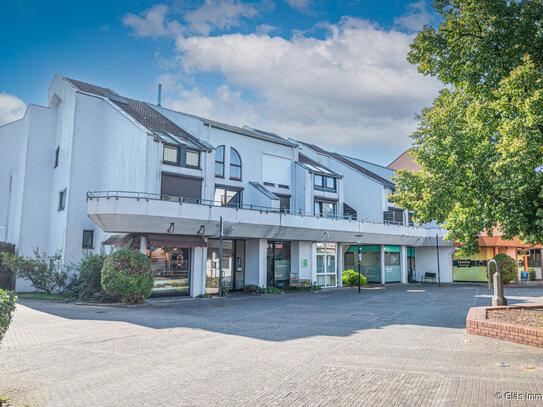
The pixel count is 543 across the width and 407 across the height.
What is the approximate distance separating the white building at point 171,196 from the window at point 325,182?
0.08m

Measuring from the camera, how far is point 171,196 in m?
21.4

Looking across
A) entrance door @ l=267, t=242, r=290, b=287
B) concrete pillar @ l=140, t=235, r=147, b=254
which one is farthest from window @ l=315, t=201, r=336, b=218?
concrete pillar @ l=140, t=235, r=147, b=254

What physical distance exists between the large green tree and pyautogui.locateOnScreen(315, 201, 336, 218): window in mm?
16781

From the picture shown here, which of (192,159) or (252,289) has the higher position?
(192,159)

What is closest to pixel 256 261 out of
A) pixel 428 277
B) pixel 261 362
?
pixel 261 362

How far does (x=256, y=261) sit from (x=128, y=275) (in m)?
8.96

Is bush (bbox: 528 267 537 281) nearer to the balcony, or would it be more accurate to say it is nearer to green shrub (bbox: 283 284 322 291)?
the balcony

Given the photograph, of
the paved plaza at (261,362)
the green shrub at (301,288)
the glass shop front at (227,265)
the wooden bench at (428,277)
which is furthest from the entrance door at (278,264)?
the wooden bench at (428,277)

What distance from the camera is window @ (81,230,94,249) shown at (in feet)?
76.4

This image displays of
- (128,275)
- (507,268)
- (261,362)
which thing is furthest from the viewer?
(507,268)

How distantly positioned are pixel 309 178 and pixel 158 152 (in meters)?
11.7

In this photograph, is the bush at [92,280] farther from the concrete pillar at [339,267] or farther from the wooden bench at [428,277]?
the wooden bench at [428,277]

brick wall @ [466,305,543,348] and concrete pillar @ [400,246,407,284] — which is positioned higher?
concrete pillar @ [400,246,407,284]

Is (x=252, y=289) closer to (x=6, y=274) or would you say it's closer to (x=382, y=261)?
(x=382, y=261)
